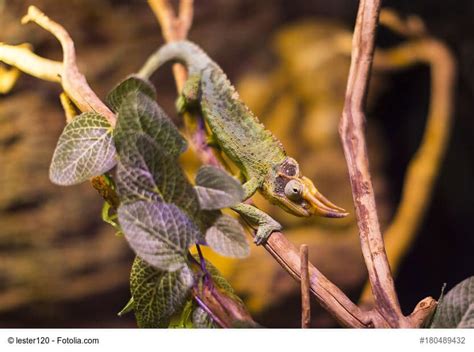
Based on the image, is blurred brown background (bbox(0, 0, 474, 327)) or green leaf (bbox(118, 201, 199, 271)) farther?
blurred brown background (bbox(0, 0, 474, 327))

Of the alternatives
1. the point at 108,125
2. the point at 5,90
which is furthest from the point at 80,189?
the point at 108,125

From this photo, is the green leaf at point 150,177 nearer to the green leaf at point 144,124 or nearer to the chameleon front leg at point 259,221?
the green leaf at point 144,124

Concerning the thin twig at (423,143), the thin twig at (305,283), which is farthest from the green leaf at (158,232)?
the thin twig at (423,143)

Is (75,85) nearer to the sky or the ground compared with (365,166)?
nearer to the sky

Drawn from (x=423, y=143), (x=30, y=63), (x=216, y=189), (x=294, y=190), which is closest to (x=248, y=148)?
(x=294, y=190)

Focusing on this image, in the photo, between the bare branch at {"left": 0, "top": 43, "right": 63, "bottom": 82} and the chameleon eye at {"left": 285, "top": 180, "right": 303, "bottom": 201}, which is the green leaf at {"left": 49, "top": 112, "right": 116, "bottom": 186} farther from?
the chameleon eye at {"left": 285, "top": 180, "right": 303, "bottom": 201}

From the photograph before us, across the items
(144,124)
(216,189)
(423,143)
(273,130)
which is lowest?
(423,143)

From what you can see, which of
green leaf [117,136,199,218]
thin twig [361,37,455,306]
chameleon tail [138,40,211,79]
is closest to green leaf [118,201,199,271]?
green leaf [117,136,199,218]

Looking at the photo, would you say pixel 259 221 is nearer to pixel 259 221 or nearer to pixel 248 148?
pixel 259 221
